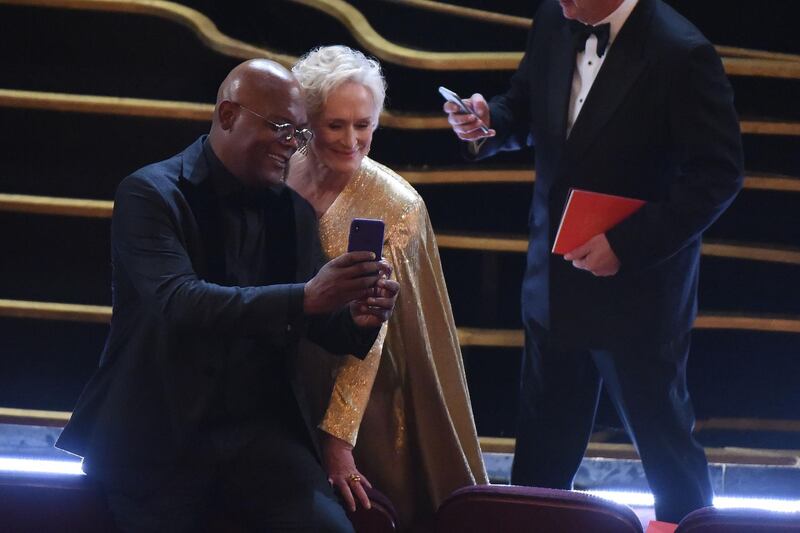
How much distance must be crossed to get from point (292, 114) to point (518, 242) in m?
1.32

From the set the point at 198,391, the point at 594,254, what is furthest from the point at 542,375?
the point at 198,391

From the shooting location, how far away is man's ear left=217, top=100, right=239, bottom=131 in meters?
1.97

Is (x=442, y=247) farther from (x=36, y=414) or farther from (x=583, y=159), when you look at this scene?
(x=36, y=414)

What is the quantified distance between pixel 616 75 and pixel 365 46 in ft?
3.68

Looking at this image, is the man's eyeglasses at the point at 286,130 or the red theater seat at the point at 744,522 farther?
the man's eyeglasses at the point at 286,130

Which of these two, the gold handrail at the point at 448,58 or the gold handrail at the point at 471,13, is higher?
the gold handrail at the point at 471,13

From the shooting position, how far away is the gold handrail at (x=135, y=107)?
10.6 ft

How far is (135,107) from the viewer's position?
325 cm

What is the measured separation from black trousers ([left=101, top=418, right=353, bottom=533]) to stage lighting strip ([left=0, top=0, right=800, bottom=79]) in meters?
1.45

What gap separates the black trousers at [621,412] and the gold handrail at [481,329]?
0.62m

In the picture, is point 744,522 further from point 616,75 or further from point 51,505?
point 51,505

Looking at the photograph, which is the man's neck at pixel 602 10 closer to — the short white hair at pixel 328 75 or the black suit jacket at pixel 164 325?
the short white hair at pixel 328 75

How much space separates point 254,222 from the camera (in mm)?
2014

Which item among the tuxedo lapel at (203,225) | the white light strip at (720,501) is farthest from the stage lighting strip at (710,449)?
the tuxedo lapel at (203,225)
